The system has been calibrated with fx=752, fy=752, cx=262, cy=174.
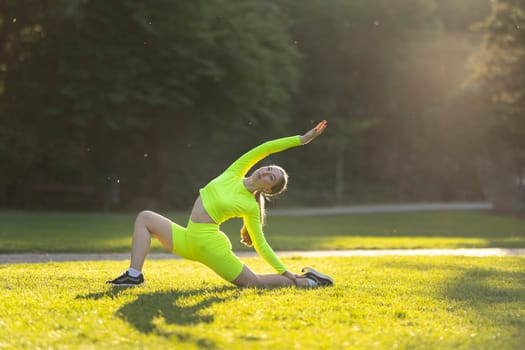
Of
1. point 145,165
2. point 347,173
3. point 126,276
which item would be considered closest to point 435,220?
point 145,165

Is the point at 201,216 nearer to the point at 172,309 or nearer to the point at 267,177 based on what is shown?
the point at 267,177

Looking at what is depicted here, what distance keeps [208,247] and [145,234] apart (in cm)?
63

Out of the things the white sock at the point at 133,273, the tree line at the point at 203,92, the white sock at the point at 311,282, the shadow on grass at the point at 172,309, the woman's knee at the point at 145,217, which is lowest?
the shadow on grass at the point at 172,309

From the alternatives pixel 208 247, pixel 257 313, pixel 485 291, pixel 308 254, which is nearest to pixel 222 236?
pixel 208 247

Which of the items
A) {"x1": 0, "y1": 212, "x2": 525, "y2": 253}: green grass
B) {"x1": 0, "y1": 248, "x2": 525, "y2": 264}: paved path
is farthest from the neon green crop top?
{"x1": 0, "y1": 212, "x2": 525, "y2": 253}: green grass

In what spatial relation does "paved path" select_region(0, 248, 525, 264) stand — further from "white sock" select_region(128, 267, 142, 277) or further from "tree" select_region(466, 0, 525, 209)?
"tree" select_region(466, 0, 525, 209)

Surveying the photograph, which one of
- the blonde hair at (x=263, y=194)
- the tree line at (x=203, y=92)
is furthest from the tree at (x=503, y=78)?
the blonde hair at (x=263, y=194)

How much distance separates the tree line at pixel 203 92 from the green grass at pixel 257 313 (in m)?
16.4

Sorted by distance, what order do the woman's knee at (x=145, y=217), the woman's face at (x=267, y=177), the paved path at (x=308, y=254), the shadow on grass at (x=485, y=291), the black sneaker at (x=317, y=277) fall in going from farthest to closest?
the paved path at (x=308, y=254)
the black sneaker at (x=317, y=277)
the woman's knee at (x=145, y=217)
the woman's face at (x=267, y=177)
the shadow on grass at (x=485, y=291)

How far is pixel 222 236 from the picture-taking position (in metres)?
7.45

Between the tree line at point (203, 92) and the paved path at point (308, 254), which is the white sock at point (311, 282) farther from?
the tree line at point (203, 92)

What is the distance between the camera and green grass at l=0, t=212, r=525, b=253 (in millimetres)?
14250

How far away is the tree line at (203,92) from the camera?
80.1 feet

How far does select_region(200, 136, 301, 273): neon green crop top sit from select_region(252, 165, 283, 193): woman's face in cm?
20
